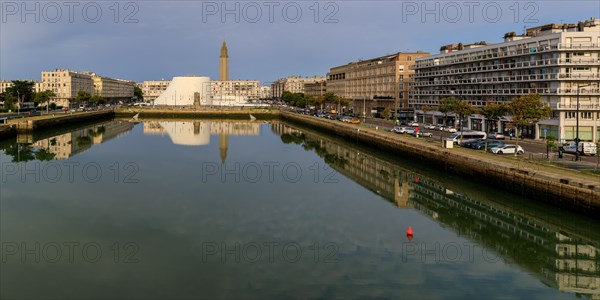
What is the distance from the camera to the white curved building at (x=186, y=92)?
17100 cm

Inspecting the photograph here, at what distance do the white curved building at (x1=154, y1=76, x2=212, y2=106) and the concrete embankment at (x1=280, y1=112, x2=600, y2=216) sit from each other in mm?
122512

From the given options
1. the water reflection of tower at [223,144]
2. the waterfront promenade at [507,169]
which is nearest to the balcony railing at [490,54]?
the waterfront promenade at [507,169]

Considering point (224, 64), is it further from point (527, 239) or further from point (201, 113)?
point (527, 239)

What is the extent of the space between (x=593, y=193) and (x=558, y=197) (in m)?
2.70

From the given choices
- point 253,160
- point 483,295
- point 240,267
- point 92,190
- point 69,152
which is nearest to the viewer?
point 483,295

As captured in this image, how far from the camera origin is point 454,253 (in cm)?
2278

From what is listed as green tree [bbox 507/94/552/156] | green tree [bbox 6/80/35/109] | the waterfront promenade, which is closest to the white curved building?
green tree [bbox 6/80/35/109]

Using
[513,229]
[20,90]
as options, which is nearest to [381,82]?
[20,90]

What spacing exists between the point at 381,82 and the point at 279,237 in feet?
286

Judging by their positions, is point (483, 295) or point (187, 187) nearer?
point (483, 295)

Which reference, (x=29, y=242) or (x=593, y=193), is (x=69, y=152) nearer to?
(x=29, y=242)

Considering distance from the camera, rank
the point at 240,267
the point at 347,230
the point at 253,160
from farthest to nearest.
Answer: the point at 253,160 < the point at 347,230 < the point at 240,267

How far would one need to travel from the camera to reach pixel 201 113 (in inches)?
5581

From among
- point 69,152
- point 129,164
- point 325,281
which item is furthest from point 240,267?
point 69,152
